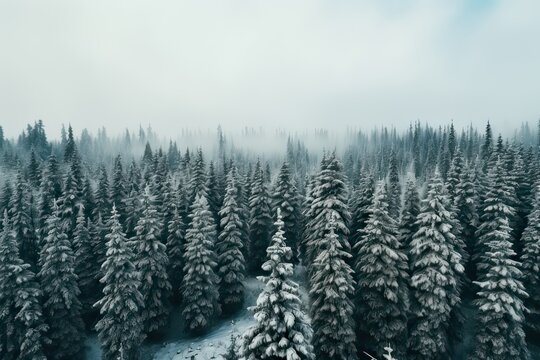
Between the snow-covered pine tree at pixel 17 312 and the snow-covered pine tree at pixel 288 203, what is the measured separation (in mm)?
27060

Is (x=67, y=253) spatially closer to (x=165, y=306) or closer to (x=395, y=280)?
(x=165, y=306)

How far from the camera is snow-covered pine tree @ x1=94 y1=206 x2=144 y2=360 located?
1187 inches

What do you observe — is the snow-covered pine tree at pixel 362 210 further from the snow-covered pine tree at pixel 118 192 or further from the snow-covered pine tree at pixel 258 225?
the snow-covered pine tree at pixel 118 192

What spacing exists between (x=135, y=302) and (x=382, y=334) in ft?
74.3

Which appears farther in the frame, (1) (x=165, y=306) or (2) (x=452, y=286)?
(1) (x=165, y=306)

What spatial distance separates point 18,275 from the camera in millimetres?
30156

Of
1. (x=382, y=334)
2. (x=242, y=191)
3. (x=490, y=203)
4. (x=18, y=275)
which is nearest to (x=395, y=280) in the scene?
(x=382, y=334)

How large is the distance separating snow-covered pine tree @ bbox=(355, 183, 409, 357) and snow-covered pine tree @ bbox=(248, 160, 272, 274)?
18.8 m

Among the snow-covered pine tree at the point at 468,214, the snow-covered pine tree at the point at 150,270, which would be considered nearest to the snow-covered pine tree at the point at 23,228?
the snow-covered pine tree at the point at 150,270

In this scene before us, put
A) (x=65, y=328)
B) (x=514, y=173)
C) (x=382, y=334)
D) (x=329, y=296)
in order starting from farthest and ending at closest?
(x=514, y=173) → (x=65, y=328) → (x=382, y=334) → (x=329, y=296)

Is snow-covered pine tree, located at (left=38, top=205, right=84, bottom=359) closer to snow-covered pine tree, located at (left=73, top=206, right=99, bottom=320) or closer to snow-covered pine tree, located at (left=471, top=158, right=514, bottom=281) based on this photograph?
snow-covered pine tree, located at (left=73, top=206, right=99, bottom=320)

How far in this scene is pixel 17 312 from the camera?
3042cm

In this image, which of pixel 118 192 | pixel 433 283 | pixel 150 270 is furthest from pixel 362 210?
pixel 118 192

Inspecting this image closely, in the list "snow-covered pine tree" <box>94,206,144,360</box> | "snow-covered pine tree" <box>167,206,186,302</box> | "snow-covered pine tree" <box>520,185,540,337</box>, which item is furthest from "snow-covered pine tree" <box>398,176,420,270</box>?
"snow-covered pine tree" <box>94,206,144,360</box>
